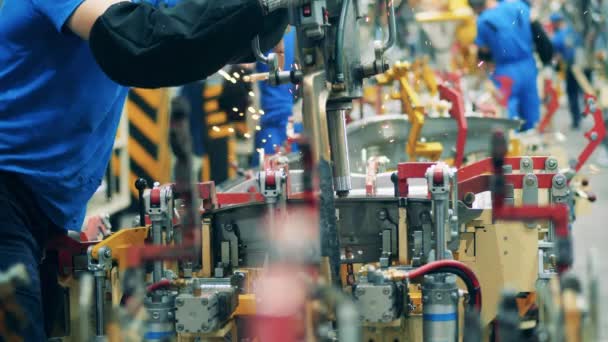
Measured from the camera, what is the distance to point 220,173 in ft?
35.8

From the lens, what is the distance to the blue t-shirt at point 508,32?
11750 mm

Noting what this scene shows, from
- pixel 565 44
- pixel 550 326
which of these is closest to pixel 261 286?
pixel 550 326

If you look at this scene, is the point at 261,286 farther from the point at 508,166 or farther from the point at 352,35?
the point at 508,166

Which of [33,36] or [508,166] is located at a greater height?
[33,36]

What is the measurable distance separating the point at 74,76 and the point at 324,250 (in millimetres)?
960

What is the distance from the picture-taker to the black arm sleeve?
3.08 meters

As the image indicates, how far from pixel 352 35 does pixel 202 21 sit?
0.54m

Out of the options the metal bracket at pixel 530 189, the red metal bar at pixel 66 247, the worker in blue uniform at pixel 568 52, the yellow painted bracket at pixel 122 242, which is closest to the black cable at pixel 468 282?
the metal bracket at pixel 530 189

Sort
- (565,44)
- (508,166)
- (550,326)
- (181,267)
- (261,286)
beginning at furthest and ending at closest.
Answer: (565,44) < (508,166) < (181,267) < (261,286) < (550,326)

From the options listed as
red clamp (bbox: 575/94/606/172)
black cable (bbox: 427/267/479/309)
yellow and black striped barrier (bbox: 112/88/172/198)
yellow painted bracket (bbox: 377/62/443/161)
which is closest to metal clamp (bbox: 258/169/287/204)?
black cable (bbox: 427/267/479/309)

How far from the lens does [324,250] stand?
314 cm

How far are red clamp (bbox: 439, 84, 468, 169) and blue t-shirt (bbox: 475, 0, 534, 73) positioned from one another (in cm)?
506

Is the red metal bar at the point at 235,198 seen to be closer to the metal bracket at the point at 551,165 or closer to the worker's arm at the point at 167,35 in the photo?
the metal bracket at the point at 551,165

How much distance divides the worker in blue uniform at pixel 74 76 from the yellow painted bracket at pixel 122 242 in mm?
174
